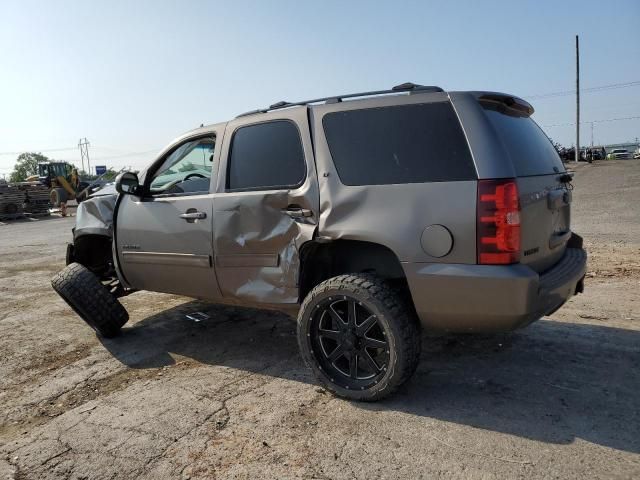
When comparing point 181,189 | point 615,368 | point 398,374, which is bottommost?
point 615,368

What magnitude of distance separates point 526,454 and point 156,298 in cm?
499

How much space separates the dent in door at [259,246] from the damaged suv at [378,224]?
10 millimetres

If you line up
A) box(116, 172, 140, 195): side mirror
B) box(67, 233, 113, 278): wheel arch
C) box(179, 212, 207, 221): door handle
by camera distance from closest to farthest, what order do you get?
box(179, 212, 207, 221): door handle, box(116, 172, 140, 195): side mirror, box(67, 233, 113, 278): wheel arch

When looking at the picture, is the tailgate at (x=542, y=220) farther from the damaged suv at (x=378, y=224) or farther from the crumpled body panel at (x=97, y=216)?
the crumpled body panel at (x=97, y=216)

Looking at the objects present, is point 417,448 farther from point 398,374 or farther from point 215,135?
point 215,135

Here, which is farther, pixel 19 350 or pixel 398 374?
Result: pixel 19 350

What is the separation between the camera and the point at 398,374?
3057 mm

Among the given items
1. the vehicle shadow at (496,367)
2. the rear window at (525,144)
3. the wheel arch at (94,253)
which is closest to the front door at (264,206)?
the vehicle shadow at (496,367)

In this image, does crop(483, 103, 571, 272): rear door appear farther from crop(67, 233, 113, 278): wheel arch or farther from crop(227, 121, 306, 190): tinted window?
crop(67, 233, 113, 278): wheel arch

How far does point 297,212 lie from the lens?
3482 mm

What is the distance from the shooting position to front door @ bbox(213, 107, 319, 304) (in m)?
3.51

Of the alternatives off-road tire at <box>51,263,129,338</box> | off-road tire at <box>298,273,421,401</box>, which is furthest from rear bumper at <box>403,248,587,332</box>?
off-road tire at <box>51,263,129,338</box>

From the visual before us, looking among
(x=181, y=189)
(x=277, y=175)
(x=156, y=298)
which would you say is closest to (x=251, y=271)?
(x=277, y=175)

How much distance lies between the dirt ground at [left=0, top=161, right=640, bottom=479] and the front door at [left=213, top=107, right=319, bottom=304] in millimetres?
712
